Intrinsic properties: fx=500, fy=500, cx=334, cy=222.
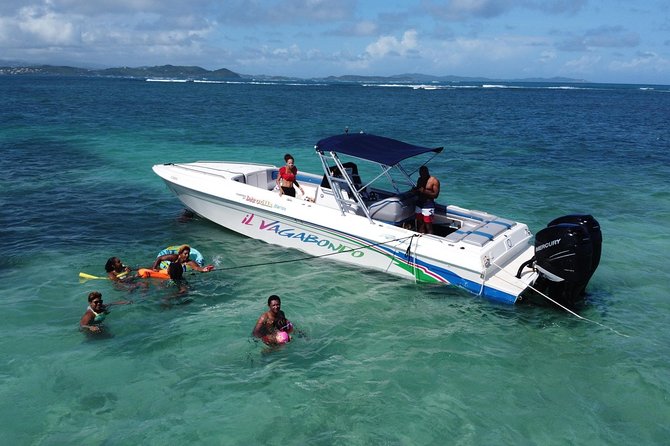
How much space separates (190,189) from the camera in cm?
1186

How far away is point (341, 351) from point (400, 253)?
260 cm

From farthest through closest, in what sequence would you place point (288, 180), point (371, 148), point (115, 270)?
point (288, 180), point (371, 148), point (115, 270)

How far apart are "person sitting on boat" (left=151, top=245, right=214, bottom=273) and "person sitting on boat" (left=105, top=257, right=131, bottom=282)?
537 millimetres

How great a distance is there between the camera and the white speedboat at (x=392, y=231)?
802cm

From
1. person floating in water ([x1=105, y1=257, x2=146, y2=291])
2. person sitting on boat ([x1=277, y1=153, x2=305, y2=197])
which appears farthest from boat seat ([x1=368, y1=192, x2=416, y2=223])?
person floating in water ([x1=105, y1=257, x2=146, y2=291])

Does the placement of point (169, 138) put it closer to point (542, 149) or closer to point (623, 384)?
point (542, 149)

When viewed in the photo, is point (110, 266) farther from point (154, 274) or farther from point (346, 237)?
point (346, 237)

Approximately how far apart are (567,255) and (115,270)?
7.67 metres

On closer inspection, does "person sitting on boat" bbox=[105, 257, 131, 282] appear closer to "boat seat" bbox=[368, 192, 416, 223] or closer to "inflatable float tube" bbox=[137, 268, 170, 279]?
"inflatable float tube" bbox=[137, 268, 170, 279]

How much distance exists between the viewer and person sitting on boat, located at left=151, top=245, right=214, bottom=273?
9383 mm

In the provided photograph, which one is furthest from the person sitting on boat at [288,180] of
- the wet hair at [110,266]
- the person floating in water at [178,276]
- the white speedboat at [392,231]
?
the wet hair at [110,266]

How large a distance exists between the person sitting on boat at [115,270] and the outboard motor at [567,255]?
723 cm

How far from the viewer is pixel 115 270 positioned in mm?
9008

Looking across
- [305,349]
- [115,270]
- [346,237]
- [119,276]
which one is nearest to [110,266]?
[115,270]
